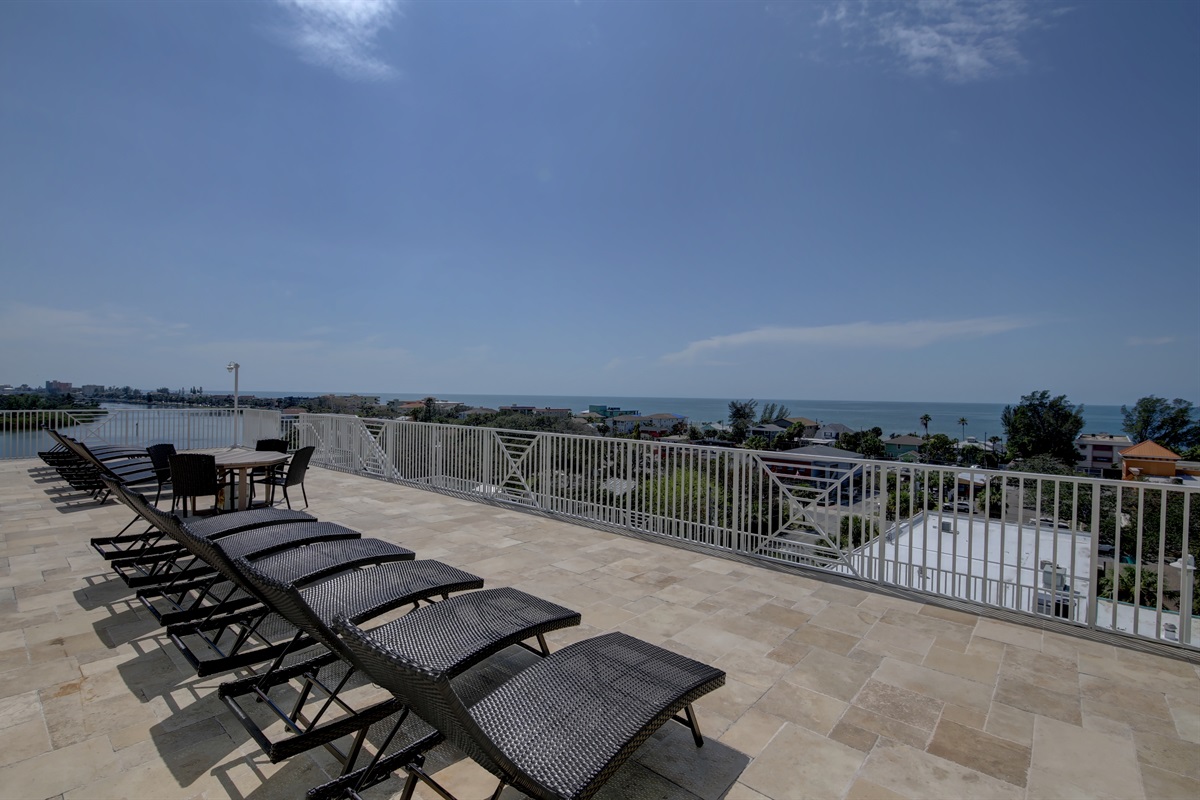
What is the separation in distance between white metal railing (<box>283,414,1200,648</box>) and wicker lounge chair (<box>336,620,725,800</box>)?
9.43ft

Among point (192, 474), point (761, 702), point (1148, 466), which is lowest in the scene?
point (1148, 466)

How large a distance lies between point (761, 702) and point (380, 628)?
175 cm

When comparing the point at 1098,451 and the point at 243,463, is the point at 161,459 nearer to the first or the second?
the point at 243,463

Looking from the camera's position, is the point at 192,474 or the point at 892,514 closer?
the point at 892,514

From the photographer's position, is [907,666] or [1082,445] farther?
[1082,445]

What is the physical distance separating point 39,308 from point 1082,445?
59809mm

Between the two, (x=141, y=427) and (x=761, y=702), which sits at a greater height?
(x=141, y=427)

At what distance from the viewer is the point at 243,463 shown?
18.6 ft

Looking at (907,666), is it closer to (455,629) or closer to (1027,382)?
(455,629)

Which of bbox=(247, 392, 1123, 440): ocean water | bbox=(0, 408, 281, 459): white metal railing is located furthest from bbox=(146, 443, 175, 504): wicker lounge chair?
bbox=(247, 392, 1123, 440): ocean water

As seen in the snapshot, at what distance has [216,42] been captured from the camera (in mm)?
8094

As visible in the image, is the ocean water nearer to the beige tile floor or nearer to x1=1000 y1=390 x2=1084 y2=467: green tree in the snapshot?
x1=1000 y1=390 x2=1084 y2=467: green tree

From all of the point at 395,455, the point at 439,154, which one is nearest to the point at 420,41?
the point at 439,154

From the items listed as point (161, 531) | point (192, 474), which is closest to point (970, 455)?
point (192, 474)
